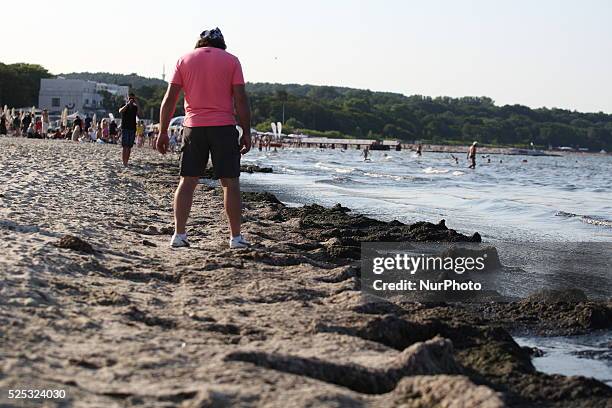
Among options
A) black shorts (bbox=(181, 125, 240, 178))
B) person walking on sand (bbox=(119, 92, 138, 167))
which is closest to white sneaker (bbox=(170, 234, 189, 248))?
black shorts (bbox=(181, 125, 240, 178))

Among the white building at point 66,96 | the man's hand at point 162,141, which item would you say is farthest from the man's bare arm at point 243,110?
the white building at point 66,96

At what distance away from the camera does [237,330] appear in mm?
4098

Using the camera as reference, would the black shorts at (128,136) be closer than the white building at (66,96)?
Yes

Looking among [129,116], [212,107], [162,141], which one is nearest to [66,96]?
[129,116]

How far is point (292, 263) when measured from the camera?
6438 millimetres

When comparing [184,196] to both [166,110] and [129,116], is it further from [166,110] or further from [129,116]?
[129,116]

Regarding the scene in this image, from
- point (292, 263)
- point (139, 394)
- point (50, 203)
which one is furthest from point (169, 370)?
point (50, 203)

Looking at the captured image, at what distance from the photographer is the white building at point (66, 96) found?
4766 inches

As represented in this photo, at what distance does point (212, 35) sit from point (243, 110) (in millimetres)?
598

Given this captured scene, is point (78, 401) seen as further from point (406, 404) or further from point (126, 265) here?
point (126, 265)

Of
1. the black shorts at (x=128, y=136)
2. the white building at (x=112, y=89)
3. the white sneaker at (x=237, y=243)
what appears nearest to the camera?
the white sneaker at (x=237, y=243)

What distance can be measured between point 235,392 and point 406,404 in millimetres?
613

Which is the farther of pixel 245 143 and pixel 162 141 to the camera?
pixel 162 141

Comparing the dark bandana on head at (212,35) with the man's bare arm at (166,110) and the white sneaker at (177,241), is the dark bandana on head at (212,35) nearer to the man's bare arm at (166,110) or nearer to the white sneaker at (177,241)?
the man's bare arm at (166,110)
